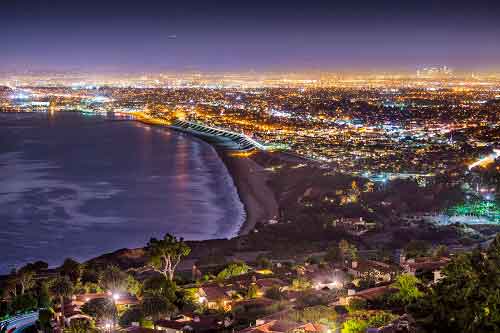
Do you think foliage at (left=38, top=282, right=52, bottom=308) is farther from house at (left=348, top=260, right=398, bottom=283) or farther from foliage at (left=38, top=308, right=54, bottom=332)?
house at (left=348, top=260, right=398, bottom=283)

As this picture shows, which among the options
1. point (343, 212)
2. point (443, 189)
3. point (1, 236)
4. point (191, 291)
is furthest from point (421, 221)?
point (1, 236)

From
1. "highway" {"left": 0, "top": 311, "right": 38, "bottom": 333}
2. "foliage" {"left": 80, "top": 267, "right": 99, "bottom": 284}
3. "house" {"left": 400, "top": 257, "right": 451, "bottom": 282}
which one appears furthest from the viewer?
"foliage" {"left": 80, "top": 267, "right": 99, "bottom": 284}

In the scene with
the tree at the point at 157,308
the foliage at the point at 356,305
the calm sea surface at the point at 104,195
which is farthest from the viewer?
the calm sea surface at the point at 104,195

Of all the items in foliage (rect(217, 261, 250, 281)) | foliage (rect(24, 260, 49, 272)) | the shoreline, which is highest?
Result: foliage (rect(217, 261, 250, 281))

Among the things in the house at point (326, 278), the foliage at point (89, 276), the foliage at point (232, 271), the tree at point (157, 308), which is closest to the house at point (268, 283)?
the house at point (326, 278)

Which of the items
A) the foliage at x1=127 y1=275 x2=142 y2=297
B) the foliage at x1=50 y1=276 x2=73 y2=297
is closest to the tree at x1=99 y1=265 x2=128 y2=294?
the foliage at x1=127 y1=275 x2=142 y2=297

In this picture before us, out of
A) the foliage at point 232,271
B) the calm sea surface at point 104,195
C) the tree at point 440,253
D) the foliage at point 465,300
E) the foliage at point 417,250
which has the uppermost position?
the foliage at point 465,300

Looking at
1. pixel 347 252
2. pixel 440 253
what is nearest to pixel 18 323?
pixel 347 252

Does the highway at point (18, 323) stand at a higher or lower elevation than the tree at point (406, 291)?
lower

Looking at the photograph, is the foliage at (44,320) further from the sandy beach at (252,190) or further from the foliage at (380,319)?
the sandy beach at (252,190)
